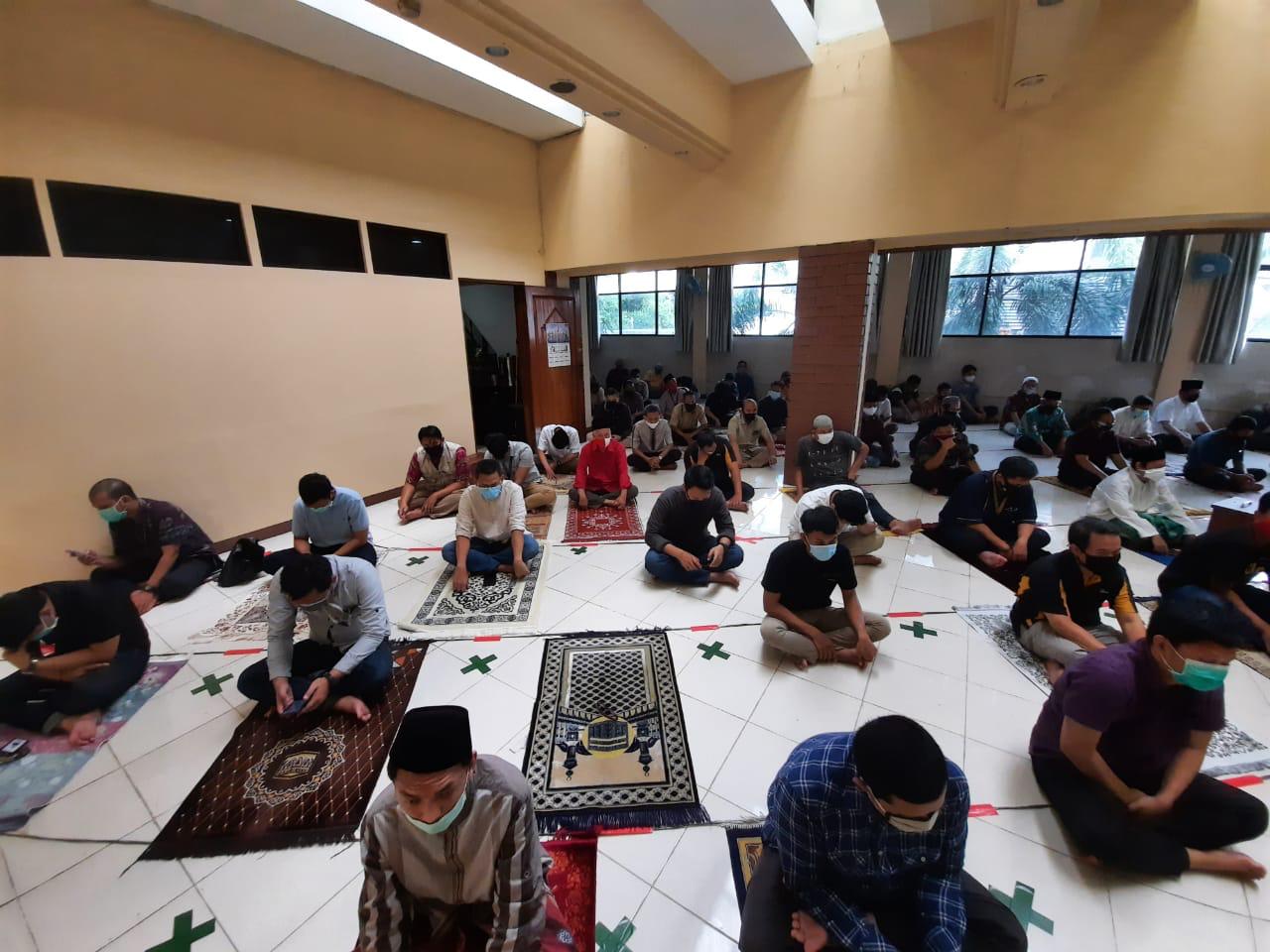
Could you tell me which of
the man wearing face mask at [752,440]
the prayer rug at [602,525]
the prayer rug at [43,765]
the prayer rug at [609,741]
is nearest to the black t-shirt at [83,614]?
the prayer rug at [43,765]

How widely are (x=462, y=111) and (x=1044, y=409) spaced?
7.67 m

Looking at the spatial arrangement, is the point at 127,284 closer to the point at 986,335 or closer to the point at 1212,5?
the point at 1212,5

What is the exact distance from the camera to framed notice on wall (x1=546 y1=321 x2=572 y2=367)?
686 cm

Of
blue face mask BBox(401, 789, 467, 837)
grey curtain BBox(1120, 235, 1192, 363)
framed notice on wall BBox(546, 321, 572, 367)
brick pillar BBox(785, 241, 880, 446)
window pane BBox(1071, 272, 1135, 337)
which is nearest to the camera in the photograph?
blue face mask BBox(401, 789, 467, 837)

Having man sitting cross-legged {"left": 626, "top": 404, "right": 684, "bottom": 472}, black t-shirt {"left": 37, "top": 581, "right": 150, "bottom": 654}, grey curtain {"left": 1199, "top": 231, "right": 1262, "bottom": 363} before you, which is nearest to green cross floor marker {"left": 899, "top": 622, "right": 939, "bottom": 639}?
man sitting cross-legged {"left": 626, "top": 404, "right": 684, "bottom": 472}

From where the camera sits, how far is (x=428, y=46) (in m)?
4.11

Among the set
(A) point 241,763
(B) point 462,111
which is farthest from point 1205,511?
(B) point 462,111

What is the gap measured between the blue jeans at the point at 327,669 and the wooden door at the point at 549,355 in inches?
178

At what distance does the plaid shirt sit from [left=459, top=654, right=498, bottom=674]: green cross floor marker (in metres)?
1.83

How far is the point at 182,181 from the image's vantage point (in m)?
3.71

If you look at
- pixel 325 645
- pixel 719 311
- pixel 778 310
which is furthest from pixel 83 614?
pixel 778 310

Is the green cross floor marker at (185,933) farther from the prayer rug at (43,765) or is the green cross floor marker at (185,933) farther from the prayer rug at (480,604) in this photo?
the prayer rug at (480,604)

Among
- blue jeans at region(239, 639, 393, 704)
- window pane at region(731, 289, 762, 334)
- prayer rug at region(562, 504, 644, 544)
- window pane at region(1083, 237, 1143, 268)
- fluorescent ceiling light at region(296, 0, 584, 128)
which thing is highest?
fluorescent ceiling light at region(296, 0, 584, 128)

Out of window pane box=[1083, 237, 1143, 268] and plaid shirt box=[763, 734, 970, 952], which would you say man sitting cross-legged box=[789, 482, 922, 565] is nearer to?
plaid shirt box=[763, 734, 970, 952]
